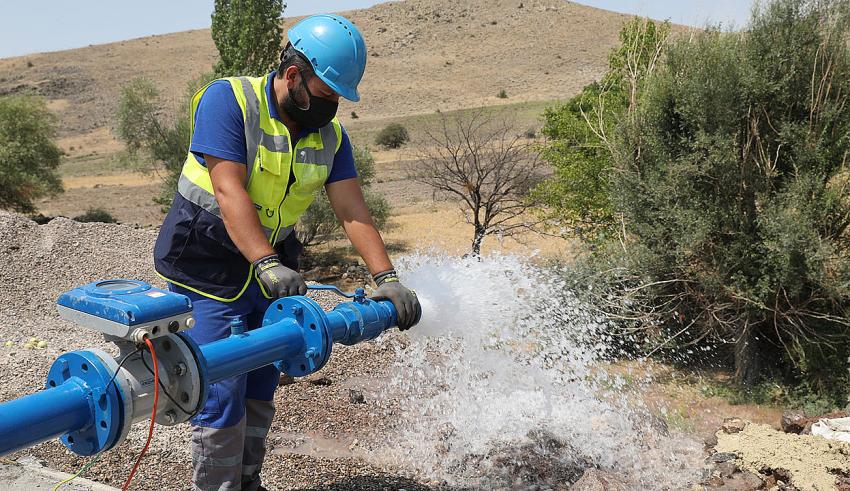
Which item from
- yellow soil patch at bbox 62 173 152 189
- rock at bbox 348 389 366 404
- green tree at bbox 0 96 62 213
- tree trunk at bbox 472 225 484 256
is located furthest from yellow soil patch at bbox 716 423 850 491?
yellow soil patch at bbox 62 173 152 189

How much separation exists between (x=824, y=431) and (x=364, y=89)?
53.3 m

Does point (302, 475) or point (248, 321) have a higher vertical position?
point (248, 321)

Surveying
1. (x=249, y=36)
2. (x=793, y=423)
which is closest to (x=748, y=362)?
(x=793, y=423)

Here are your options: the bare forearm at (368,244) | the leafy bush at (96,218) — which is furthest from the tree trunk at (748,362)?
the leafy bush at (96,218)

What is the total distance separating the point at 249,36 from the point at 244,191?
1066 cm

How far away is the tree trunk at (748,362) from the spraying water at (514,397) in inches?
38.5

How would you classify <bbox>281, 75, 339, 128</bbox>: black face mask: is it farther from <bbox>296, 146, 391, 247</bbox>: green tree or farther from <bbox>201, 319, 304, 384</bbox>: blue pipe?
<bbox>296, 146, 391, 247</bbox>: green tree

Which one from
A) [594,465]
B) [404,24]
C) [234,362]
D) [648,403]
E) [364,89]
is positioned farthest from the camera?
[404,24]

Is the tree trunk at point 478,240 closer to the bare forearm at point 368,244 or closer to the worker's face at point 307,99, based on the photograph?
the bare forearm at point 368,244

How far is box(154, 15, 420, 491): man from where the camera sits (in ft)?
9.29

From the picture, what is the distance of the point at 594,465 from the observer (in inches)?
179

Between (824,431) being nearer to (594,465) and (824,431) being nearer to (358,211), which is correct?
(594,465)

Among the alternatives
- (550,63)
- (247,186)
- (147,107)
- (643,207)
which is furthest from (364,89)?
(247,186)

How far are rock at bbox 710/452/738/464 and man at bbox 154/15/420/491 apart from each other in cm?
252
